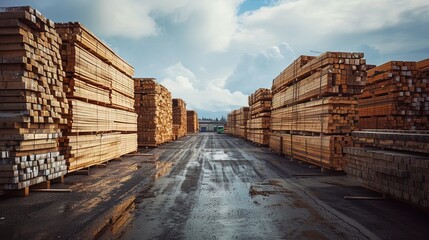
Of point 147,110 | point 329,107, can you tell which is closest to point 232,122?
point 147,110

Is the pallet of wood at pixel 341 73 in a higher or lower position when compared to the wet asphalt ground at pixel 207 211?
higher

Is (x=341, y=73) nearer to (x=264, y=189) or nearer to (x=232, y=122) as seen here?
(x=264, y=189)

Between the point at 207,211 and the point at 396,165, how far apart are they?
4.02 metres

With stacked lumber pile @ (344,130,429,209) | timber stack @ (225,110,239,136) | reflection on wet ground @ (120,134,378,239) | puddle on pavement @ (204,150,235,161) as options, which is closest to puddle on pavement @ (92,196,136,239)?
reflection on wet ground @ (120,134,378,239)

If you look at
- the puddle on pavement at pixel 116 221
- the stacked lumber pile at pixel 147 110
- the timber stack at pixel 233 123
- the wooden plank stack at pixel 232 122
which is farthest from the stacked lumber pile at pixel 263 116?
the wooden plank stack at pixel 232 122

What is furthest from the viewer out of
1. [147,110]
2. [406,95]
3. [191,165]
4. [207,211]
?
[147,110]

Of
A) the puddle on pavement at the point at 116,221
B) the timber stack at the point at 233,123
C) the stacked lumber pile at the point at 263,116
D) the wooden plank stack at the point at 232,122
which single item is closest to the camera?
the puddle on pavement at the point at 116,221

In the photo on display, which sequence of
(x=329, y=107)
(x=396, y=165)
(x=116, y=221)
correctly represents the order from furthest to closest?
1. (x=329, y=107)
2. (x=396, y=165)
3. (x=116, y=221)

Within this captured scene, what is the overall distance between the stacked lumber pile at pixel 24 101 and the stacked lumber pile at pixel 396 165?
7952 millimetres

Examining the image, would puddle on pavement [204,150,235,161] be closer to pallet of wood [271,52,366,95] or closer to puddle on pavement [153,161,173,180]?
puddle on pavement [153,161,173,180]

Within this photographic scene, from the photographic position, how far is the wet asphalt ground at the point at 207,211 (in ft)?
14.1

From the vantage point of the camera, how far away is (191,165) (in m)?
11.3

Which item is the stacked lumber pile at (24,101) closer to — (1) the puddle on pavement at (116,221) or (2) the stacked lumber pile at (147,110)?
(1) the puddle on pavement at (116,221)

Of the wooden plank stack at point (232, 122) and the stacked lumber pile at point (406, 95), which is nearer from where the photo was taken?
the stacked lumber pile at point (406, 95)
